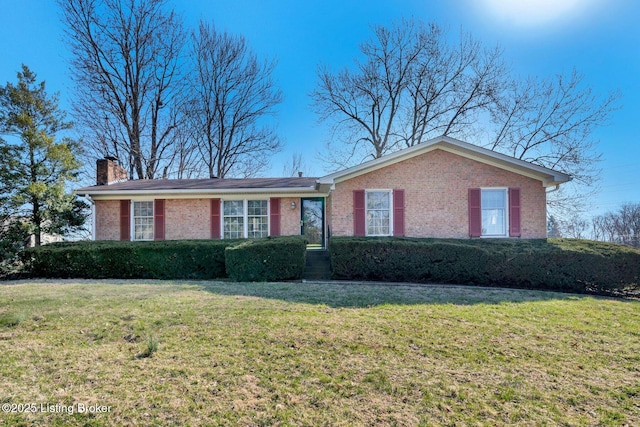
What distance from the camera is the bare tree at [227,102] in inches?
901

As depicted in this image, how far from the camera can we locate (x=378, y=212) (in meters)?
12.2

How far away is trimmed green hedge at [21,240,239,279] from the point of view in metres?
9.91

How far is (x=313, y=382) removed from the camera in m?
3.17

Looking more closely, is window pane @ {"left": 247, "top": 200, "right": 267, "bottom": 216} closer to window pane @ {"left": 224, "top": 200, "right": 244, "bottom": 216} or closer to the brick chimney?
window pane @ {"left": 224, "top": 200, "right": 244, "bottom": 216}

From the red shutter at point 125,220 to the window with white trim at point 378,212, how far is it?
9.43 metres

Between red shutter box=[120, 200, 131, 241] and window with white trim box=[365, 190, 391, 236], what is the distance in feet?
30.9

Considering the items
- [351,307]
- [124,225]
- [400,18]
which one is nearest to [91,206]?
[124,225]

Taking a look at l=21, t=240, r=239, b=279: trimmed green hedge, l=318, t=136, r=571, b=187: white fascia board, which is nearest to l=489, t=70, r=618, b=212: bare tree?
l=318, t=136, r=571, b=187: white fascia board

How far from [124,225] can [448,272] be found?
12093mm

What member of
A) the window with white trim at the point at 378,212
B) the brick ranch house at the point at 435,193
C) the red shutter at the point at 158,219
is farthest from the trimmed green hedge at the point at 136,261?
the window with white trim at the point at 378,212

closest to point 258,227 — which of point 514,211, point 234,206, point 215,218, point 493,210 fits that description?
point 234,206

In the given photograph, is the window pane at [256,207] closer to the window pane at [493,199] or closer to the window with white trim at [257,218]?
the window with white trim at [257,218]

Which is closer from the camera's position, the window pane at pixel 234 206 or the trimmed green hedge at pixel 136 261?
the trimmed green hedge at pixel 136 261

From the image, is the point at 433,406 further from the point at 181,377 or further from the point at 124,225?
the point at 124,225
